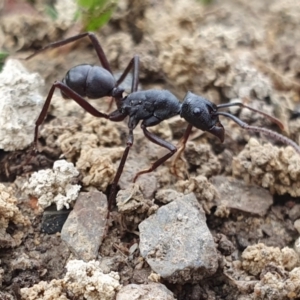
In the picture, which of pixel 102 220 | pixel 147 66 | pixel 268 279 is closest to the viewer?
pixel 268 279

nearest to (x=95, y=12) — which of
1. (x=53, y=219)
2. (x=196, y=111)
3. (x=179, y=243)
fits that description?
(x=196, y=111)

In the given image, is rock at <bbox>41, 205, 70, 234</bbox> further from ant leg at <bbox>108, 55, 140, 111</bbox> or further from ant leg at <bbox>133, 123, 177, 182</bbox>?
ant leg at <bbox>108, 55, 140, 111</bbox>

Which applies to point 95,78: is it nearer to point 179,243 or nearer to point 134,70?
point 134,70

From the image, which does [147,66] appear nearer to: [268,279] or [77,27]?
[77,27]

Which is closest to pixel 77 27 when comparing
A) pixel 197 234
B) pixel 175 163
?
pixel 175 163

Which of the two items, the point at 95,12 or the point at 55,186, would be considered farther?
the point at 95,12
